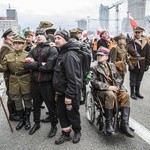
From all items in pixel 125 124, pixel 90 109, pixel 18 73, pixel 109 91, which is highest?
pixel 18 73

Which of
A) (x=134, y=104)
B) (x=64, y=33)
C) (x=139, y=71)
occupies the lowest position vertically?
(x=134, y=104)

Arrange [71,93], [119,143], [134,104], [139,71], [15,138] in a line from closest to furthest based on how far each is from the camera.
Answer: [71,93] → [119,143] → [15,138] → [134,104] → [139,71]

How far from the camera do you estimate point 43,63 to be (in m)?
4.50

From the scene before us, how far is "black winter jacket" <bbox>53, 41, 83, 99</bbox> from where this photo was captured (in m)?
4.03

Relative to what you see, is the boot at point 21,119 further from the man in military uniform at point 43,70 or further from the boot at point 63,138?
the boot at point 63,138

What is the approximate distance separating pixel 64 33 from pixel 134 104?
3167mm

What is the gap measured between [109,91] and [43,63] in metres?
1.16

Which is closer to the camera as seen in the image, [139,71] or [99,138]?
[99,138]

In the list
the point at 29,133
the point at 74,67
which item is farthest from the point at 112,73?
the point at 29,133

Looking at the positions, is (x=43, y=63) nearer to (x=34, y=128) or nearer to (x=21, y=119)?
(x=34, y=128)

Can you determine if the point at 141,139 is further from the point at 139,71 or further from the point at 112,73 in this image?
the point at 139,71

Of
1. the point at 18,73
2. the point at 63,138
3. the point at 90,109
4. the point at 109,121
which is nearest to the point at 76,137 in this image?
the point at 63,138

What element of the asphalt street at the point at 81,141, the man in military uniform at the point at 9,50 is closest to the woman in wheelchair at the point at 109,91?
the asphalt street at the point at 81,141

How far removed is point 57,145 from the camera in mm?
4406
